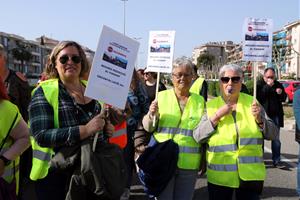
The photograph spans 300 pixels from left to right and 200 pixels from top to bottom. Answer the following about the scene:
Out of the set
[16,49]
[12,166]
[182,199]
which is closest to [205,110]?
[182,199]

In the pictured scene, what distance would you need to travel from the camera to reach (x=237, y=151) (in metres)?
3.51

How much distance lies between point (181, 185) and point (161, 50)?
149cm

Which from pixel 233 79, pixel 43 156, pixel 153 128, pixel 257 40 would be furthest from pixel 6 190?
pixel 257 40

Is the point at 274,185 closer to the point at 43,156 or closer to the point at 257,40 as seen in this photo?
the point at 257,40

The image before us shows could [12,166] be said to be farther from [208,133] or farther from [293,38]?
[293,38]

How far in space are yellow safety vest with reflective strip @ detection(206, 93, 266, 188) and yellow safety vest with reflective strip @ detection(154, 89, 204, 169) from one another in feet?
0.58

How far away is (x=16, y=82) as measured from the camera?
182 inches

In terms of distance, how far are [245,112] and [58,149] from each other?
1.70 m

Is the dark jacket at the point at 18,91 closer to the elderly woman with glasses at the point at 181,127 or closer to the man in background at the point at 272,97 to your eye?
the elderly woman with glasses at the point at 181,127

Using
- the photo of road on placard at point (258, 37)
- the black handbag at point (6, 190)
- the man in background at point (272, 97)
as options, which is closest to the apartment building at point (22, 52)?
the man in background at point (272, 97)

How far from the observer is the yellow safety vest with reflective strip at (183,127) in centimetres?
366

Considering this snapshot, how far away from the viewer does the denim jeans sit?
3.70m

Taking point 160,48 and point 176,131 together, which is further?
point 160,48

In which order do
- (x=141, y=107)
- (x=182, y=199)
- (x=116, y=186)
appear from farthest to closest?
(x=141, y=107)
(x=182, y=199)
(x=116, y=186)
